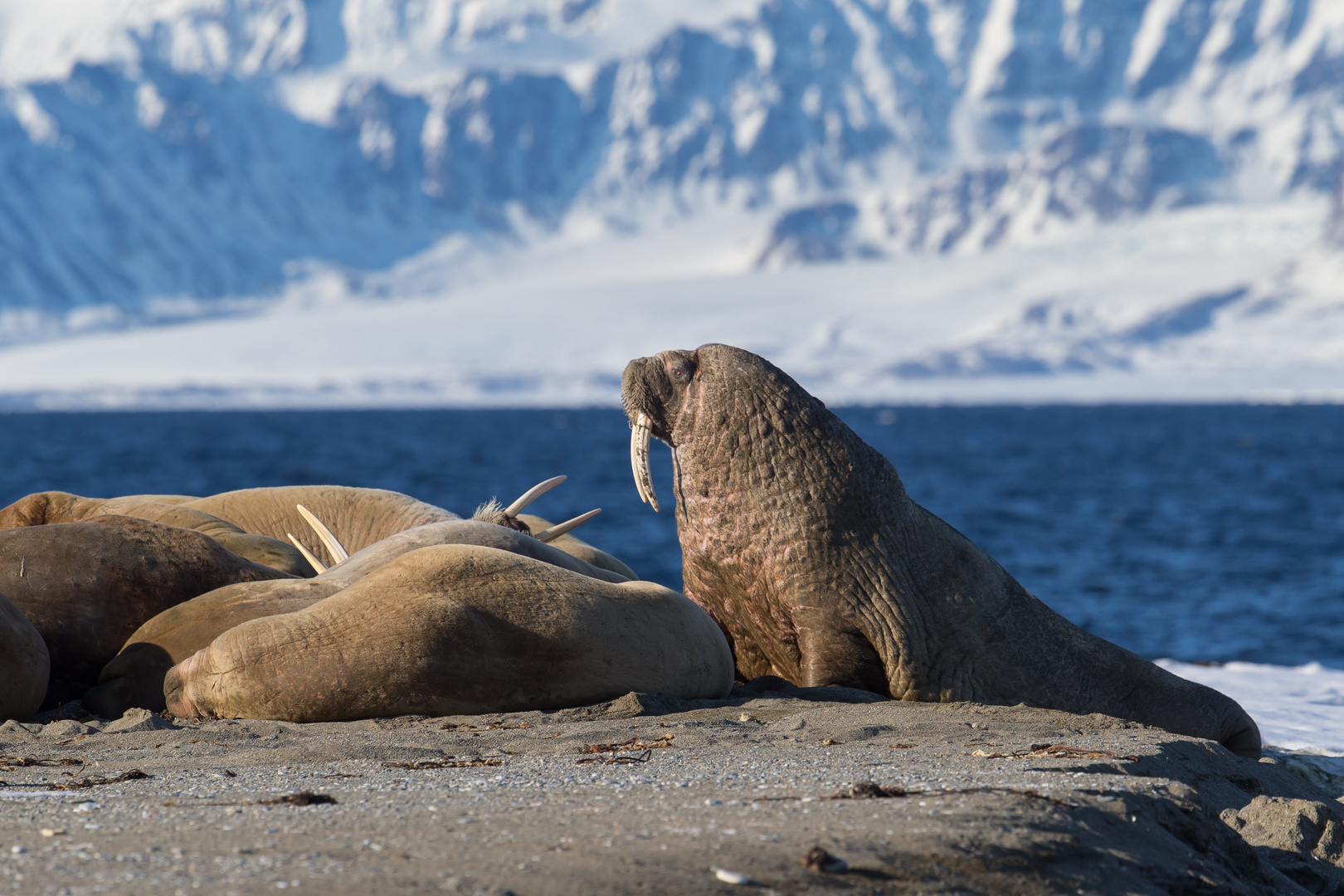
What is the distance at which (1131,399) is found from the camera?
171 metres

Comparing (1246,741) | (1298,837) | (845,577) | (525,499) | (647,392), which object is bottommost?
(1246,741)

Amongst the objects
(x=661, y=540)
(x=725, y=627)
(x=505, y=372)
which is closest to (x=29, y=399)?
(x=505, y=372)

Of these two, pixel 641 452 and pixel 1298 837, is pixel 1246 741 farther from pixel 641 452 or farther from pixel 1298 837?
pixel 641 452

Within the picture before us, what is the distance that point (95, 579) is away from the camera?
20.9 feet

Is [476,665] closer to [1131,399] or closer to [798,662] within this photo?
[798,662]

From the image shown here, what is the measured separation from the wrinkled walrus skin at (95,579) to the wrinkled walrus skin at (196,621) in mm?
156

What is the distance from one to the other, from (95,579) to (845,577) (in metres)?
3.33

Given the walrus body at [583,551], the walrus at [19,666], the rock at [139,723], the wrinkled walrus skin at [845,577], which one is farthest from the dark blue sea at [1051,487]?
the walrus at [19,666]

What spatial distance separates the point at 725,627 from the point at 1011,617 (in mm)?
1343

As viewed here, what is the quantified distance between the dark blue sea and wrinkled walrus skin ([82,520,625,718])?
12421 mm

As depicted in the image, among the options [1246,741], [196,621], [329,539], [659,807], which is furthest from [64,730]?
[1246,741]

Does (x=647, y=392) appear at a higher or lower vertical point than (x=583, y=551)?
higher

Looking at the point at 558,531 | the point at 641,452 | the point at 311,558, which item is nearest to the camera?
the point at 641,452

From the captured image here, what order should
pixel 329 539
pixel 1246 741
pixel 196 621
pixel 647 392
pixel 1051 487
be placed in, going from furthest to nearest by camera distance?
pixel 1051 487 → pixel 329 539 → pixel 647 392 → pixel 1246 741 → pixel 196 621
